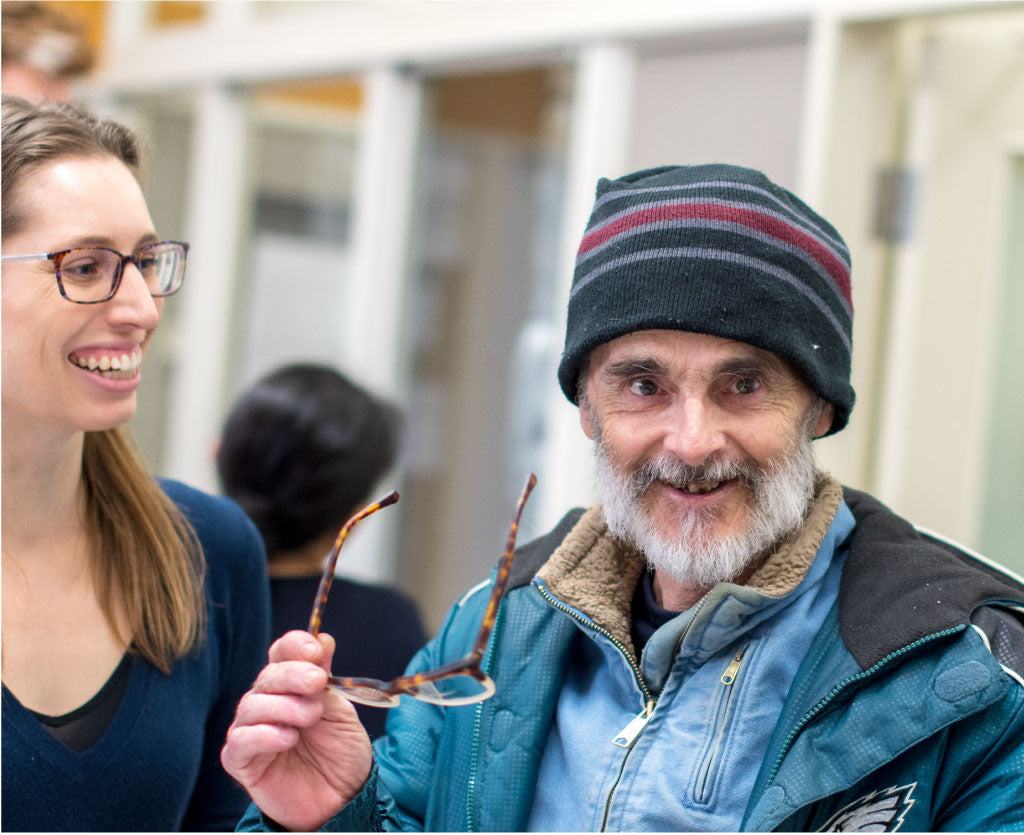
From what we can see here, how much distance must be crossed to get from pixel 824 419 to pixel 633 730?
1.53ft

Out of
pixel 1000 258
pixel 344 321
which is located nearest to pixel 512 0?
pixel 344 321

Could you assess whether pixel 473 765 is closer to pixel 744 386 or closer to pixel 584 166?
pixel 744 386

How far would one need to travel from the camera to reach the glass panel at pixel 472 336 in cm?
493

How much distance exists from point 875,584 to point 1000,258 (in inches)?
63.9

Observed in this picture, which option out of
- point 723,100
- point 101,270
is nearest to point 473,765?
point 101,270

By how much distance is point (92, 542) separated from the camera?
5.74 ft

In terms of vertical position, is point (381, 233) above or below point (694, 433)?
above

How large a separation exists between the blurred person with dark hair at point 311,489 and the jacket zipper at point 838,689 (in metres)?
1.07

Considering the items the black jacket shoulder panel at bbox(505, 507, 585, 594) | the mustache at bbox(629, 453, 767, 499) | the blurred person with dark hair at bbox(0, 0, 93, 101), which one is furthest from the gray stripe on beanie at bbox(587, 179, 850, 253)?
the blurred person with dark hair at bbox(0, 0, 93, 101)

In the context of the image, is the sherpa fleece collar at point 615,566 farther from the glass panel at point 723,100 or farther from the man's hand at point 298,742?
the glass panel at point 723,100

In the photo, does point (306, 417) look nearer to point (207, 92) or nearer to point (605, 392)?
point (605, 392)

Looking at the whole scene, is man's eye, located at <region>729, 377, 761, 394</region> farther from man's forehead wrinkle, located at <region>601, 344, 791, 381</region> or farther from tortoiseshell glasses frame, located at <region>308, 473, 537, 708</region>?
tortoiseshell glasses frame, located at <region>308, 473, 537, 708</region>

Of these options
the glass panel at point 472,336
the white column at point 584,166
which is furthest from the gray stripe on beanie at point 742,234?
the glass panel at point 472,336

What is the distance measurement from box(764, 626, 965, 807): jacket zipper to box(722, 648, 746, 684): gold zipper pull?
0.10 m
